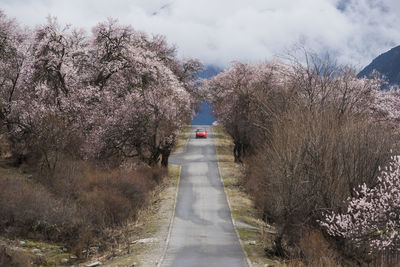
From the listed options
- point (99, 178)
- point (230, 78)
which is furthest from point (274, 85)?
point (99, 178)

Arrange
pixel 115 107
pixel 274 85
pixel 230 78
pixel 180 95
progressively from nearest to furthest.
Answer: pixel 115 107
pixel 180 95
pixel 274 85
pixel 230 78

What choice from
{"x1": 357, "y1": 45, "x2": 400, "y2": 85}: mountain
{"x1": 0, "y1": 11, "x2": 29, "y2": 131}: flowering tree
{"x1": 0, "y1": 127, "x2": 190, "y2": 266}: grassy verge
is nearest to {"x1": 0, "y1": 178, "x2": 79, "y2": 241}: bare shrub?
{"x1": 0, "y1": 127, "x2": 190, "y2": 266}: grassy verge

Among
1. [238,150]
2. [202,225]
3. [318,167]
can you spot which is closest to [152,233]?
[202,225]

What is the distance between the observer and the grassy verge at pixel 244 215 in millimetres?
19766

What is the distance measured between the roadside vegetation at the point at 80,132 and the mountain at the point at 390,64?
117326 mm

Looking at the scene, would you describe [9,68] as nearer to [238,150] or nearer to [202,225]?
[202,225]

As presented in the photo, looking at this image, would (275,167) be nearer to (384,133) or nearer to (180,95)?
(384,133)

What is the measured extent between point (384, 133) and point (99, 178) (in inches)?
674

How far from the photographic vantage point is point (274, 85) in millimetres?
46062

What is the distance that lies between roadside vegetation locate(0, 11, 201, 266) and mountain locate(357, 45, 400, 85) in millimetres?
117326

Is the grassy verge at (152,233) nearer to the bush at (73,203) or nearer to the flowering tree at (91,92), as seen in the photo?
the bush at (73,203)

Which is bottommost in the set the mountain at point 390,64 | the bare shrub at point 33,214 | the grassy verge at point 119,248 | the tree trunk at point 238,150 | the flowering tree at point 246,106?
the grassy verge at point 119,248

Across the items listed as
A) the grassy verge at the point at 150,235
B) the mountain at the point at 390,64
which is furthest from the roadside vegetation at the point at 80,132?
the mountain at the point at 390,64

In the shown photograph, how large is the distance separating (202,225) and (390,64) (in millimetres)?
154454
